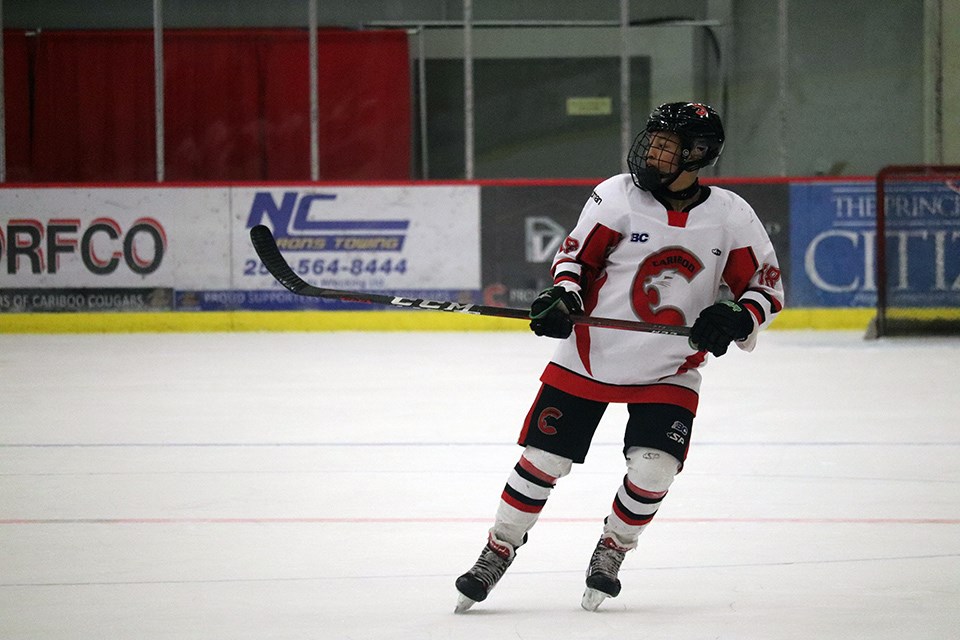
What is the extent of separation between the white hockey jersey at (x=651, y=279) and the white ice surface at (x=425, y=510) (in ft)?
1.61

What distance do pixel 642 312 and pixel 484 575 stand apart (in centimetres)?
66

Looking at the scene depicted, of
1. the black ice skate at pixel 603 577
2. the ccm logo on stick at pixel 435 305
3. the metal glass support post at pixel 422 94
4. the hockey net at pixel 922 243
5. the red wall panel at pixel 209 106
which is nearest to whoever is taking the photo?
the black ice skate at pixel 603 577

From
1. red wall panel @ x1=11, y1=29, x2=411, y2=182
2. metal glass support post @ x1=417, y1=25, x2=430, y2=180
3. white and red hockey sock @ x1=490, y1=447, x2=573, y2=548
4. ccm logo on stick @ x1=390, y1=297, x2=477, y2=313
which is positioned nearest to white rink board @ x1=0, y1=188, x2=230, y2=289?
red wall panel @ x1=11, y1=29, x2=411, y2=182

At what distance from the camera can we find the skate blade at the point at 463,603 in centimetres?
293

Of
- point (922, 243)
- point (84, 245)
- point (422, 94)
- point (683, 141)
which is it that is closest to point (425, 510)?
point (683, 141)

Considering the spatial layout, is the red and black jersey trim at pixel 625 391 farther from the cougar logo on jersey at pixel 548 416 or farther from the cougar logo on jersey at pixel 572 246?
the cougar logo on jersey at pixel 572 246

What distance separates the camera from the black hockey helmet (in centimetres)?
296

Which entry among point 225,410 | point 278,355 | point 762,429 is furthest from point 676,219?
point 278,355

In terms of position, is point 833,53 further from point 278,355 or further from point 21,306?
point 21,306

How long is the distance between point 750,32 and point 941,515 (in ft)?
27.9

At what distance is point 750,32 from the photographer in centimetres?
1185

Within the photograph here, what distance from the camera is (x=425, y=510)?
161 inches

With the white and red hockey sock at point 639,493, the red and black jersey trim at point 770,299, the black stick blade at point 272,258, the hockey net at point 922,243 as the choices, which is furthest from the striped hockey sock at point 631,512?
the hockey net at point 922,243

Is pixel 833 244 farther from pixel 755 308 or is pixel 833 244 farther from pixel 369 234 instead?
pixel 755 308
